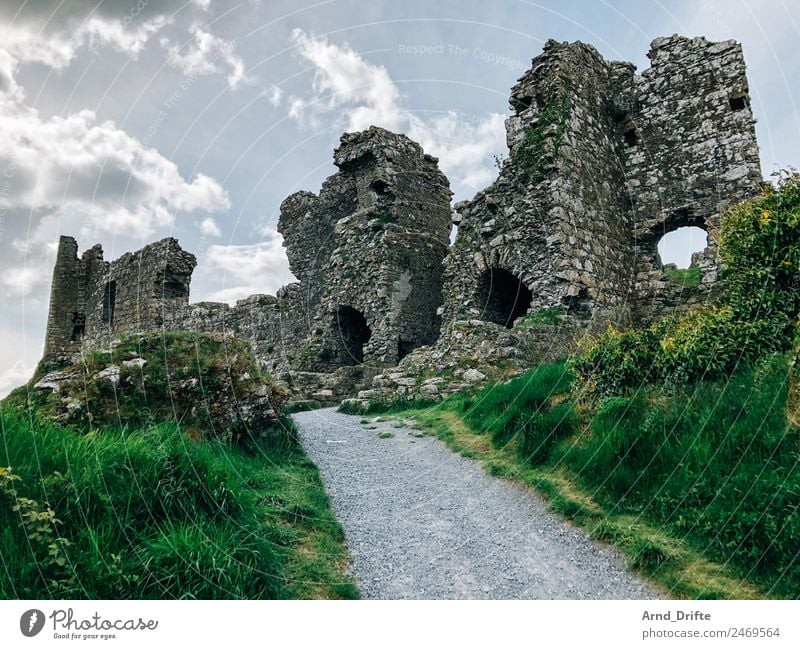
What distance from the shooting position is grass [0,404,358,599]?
10.6ft

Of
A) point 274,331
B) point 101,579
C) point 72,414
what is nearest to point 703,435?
point 101,579

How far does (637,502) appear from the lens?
4.91 metres

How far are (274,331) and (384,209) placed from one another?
6577 millimetres

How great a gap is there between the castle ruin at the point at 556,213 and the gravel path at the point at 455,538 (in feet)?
17.2

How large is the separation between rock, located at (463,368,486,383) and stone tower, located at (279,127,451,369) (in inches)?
200

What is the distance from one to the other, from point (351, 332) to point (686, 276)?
10.1 metres

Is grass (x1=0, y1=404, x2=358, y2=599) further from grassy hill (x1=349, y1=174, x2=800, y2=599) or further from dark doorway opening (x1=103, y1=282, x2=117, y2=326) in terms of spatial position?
dark doorway opening (x1=103, y1=282, x2=117, y2=326)

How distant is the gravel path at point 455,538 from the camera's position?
4.05m

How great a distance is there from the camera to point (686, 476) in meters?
4.66

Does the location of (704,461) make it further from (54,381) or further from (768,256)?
(54,381)

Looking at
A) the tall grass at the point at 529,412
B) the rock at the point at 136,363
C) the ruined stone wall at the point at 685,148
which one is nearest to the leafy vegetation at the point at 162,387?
the rock at the point at 136,363

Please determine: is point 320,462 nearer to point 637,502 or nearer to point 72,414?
point 72,414

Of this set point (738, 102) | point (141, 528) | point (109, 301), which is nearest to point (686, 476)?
point (141, 528)

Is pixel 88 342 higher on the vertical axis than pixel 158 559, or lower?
higher
